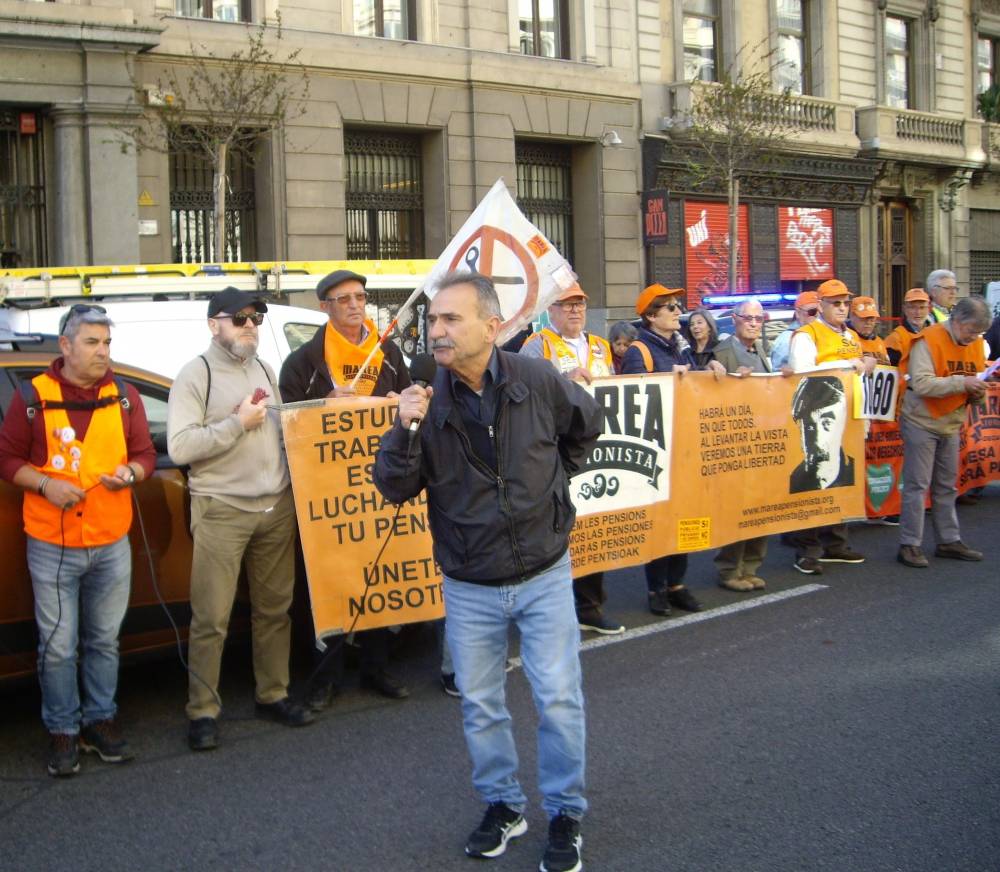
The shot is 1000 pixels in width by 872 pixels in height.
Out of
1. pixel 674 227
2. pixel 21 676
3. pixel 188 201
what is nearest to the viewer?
pixel 21 676

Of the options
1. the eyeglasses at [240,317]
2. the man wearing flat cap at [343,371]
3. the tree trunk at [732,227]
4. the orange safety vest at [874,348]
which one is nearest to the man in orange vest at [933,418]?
the orange safety vest at [874,348]

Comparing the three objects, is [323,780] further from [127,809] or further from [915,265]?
[915,265]

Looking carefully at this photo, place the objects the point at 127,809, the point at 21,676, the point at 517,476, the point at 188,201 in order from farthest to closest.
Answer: the point at 188,201
the point at 21,676
the point at 127,809
the point at 517,476

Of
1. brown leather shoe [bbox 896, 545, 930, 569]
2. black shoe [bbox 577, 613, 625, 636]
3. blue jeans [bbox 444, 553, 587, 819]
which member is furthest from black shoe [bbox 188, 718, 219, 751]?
brown leather shoe [bbox 896, 545, 930, 569]

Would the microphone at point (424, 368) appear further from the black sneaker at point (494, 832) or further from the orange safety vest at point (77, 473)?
the orange safety vest at point (77, 473)

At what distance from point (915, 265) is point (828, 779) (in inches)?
1194

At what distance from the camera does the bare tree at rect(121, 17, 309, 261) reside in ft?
57.0

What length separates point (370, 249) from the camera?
2183 centimetres

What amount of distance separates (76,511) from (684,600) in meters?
3.96

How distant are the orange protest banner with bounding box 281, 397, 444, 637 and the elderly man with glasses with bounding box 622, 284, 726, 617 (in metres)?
1.95

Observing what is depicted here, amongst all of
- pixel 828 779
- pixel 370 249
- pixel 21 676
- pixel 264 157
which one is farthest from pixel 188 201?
pixel 828 779

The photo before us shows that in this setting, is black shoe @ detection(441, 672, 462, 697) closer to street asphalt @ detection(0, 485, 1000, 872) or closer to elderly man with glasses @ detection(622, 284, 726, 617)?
street asphalt @ detection(0, 485, 1000, 872)

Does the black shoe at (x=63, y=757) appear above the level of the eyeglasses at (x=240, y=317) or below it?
below

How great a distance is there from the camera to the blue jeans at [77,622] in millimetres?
5000
